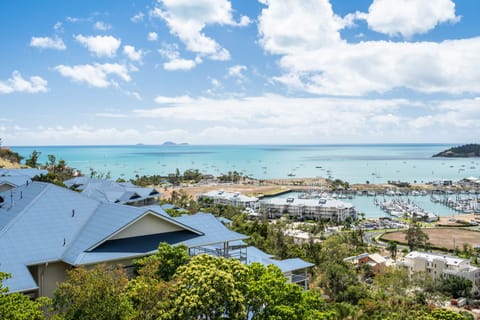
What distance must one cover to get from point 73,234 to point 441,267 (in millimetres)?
31399

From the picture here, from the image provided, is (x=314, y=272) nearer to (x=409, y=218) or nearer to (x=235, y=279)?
(x=235, y=279)

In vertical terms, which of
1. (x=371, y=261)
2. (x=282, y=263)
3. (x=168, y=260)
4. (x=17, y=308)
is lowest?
(x=371, y=261)

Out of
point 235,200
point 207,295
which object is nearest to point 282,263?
point 207,295

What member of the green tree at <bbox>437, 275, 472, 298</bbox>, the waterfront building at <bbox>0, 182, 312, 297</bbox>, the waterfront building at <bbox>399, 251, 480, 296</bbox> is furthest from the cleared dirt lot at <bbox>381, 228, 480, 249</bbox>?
the waterfront building at <bbox>0, 182, 312, 297</bbox>

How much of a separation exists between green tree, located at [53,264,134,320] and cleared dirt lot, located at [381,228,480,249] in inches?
1845

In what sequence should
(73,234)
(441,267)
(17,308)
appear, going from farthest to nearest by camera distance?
(441,267), (73,234), (17,308)

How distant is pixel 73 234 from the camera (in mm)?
12016

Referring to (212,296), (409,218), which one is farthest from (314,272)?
(409,218)

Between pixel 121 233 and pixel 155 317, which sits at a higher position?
pixel 121 233

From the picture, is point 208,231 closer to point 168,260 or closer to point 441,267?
point 168,260

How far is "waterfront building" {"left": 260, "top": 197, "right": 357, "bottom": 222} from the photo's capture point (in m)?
62.1

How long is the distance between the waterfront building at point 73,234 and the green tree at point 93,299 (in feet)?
7.15

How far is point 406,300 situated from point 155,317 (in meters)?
20.0

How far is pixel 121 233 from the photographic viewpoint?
12164 mm
